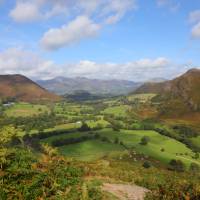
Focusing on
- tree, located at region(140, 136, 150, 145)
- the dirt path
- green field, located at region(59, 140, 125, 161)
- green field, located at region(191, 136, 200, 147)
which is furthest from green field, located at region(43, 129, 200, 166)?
the dirt path

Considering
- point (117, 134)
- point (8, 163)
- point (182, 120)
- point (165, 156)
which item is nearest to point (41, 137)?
point (117, 134)

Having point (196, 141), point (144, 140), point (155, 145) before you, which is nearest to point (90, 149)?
point (144, 140)

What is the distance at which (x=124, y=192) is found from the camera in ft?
72.0

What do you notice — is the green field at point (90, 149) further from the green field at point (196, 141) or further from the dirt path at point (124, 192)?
the dirt path at point (124, 192)

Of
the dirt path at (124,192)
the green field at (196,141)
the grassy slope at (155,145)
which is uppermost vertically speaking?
the dirt path at (124,192)

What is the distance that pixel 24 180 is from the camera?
20.1 metres

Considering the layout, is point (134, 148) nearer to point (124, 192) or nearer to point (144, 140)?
point (144, 140)

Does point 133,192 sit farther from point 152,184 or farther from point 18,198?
point 18,198

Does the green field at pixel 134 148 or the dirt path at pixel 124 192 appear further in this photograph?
the green field at pixel 134 148

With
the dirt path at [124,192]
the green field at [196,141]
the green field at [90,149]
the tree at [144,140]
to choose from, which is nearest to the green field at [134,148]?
the green field at [90,149]

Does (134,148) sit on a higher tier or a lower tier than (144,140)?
lower

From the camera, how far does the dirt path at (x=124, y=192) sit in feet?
68.5

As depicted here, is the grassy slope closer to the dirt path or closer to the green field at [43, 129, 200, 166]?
the green field at [43, 129, 200, 166]

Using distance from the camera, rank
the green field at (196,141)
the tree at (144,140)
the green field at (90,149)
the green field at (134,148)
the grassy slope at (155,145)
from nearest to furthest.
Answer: the green field at (134,148) → the grassy slope at (155,145) → the green field at (90,149) → the tree at (144,140) → the green field at (196,141)
